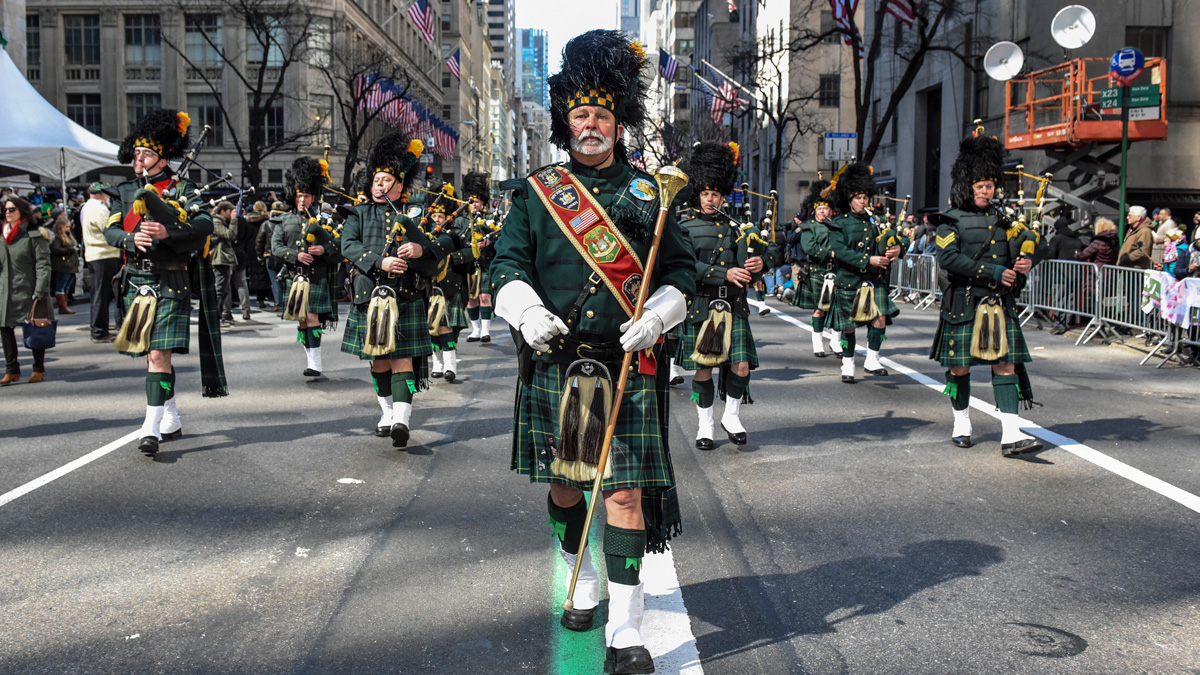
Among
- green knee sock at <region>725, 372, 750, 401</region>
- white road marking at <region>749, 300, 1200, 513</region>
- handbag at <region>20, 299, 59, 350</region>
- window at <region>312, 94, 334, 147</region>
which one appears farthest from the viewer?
window at <region>312, 94, 334, 147</region>

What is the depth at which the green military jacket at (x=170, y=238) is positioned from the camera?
7.71m

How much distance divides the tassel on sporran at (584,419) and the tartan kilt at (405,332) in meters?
4.26

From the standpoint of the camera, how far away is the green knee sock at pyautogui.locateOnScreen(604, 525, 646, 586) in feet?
12.7

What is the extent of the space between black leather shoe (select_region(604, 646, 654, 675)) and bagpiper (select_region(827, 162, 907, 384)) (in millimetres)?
8500

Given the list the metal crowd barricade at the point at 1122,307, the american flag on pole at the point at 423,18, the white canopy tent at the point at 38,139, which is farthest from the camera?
the american flag on pole at the point at 423,18

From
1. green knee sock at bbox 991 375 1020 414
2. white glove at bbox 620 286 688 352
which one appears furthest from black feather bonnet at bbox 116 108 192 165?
green knee sock at bbox 991 375 1020 414

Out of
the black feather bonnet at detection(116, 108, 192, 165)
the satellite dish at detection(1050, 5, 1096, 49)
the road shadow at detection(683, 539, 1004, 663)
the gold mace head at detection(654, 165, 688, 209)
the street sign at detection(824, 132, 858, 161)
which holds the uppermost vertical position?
the satellite dish at detection(1050, 5, 1096, 49)

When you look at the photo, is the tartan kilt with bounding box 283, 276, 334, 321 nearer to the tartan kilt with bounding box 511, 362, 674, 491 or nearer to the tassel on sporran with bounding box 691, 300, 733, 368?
the tassel on sporran with bounding box 691, 300, 733, 368

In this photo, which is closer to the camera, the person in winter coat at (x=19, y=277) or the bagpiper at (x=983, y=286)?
the bagpiper at (x=983, y=286)

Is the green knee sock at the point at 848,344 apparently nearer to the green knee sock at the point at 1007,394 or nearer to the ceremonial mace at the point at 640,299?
the green knee sock at the point at 1007,394

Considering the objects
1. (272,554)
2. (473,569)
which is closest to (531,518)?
(473,569)

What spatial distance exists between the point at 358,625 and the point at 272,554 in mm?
1154

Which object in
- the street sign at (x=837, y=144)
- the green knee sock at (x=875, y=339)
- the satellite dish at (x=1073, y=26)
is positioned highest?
the satellite dish at (x=1073, y=26)

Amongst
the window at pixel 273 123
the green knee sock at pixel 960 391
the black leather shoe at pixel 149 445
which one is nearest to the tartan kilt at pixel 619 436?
the black leather shoe at pixel 149 445
